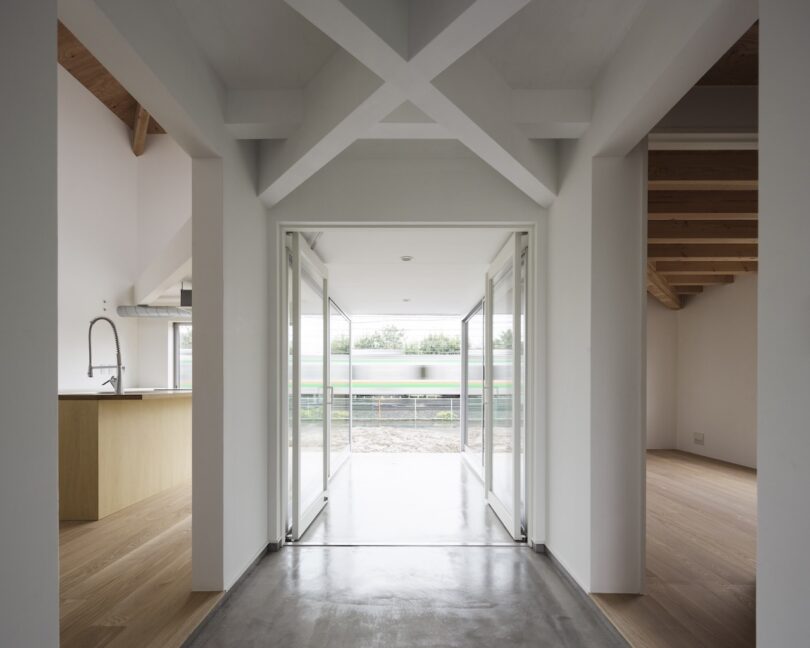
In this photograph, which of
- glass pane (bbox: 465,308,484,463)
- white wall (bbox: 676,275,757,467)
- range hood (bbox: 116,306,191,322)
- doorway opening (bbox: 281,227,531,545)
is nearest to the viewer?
doorway opening (bbox: 281,227,531,545)

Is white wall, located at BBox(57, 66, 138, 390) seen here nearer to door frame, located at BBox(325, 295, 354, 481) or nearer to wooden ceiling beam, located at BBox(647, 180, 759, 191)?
door frame, located at BBox(325, 295, 354, 481)

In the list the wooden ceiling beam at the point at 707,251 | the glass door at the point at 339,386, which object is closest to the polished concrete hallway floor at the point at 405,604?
the glass door at the point at 339,386

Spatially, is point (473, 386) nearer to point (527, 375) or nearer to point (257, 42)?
point (527, 375)

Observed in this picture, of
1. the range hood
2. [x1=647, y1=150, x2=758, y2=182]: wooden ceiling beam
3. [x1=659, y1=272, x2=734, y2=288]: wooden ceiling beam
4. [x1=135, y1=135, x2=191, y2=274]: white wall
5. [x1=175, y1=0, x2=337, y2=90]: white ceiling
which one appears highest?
[x1=135, y1=135, x2=191, y2=274]: white wall

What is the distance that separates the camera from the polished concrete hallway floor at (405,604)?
2.51 meters

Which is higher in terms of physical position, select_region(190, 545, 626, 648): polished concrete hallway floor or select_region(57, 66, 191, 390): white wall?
select_region(57, 66, 191, 390): white wall

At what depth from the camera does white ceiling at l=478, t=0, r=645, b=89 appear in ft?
7.63

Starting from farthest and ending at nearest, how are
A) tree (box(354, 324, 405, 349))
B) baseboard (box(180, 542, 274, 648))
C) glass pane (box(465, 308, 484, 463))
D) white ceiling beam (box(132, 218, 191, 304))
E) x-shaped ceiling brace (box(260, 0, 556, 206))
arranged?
tree (box(354, 324, 405, 349)) < glass pane (box(465, 308, 484, 463)) < white ceiling beam (box(132, 218, 191, 304)) < baseboard (box(180, 542, 274, 648)) < x-shaped ceiling brace (box(260, 0, 556, 206))

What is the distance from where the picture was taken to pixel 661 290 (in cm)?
767

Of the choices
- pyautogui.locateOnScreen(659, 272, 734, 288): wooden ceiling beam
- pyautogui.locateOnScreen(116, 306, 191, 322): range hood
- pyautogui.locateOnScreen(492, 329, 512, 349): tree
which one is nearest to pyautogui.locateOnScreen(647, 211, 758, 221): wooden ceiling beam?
pyautogui.locateOnScreen(492, 329, 512, 349): tree
